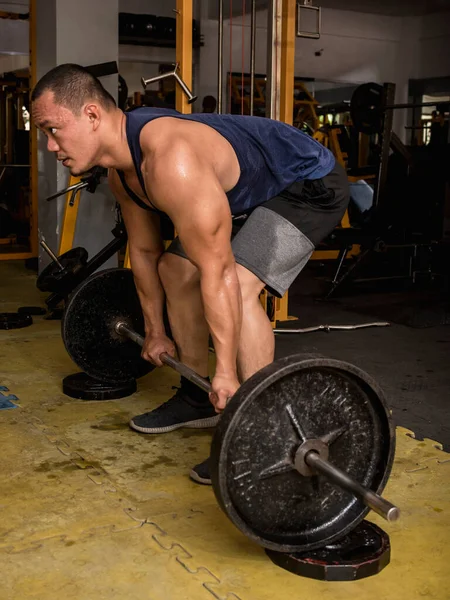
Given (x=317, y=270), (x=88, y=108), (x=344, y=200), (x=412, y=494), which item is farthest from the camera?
(x=317, y=270)

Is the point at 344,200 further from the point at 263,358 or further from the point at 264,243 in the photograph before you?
the point at 263,358

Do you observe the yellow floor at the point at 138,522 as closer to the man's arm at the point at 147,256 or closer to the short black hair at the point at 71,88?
the man's arm at the point at 147,256

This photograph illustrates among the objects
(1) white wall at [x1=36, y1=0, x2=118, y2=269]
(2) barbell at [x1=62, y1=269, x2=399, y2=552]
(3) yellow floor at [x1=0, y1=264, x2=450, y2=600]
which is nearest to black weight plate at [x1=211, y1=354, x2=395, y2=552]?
(2) barbell at [x1=62, y1=269, x2=399, y2=552]

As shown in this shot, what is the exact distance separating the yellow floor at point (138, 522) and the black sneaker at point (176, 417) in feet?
0.09

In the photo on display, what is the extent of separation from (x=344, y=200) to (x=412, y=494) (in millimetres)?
698

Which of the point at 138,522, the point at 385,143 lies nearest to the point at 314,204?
the point at 138,522

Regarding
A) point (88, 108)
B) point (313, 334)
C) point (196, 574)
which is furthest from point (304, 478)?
point (313, 334)

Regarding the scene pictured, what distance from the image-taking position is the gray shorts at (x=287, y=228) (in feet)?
5.56

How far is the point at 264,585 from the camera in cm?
128

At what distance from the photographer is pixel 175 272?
1883 mm

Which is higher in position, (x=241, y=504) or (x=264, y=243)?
(x=264, y=243)

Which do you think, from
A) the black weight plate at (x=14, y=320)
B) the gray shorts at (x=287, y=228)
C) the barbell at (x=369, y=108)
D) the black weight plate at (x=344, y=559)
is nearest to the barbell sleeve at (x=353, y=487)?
the black weight plate at (x=344, y=559)

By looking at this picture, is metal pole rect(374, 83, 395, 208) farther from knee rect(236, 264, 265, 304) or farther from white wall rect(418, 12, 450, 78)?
white wall rect(418, 12, 450, 78)

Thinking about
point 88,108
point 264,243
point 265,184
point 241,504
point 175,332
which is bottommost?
point 241,504
